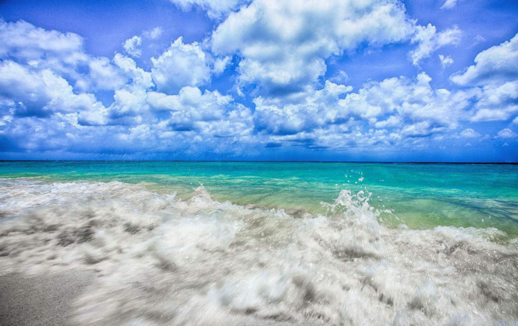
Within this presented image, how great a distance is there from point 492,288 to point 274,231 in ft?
10.9

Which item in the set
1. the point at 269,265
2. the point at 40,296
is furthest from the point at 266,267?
the point at 40,296

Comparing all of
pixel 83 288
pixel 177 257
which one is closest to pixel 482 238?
pixel 177 257

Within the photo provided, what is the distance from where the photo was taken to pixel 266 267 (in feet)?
10.6

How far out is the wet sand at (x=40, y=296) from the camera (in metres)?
2.13

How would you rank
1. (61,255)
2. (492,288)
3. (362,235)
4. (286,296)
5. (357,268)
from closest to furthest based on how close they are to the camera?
(286,296) < (492,288) < (357,268) < (61,255) < (362,235)

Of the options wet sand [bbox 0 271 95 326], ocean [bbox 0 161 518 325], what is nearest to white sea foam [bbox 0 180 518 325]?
ocean [bbox 0 161 518 325]

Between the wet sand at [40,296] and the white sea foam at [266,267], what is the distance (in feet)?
0.56

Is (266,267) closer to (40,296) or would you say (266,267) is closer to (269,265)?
(269,265)

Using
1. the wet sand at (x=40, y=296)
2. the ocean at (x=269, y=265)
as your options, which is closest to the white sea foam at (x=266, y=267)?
the ocean at (x=269, y=265)

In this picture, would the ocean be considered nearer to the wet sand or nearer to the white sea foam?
the white sea foam

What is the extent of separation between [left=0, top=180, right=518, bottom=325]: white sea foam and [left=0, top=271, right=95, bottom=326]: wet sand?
170 mm

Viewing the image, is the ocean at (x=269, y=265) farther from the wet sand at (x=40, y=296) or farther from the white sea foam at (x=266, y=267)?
the wet sand at (x=40, y=296)

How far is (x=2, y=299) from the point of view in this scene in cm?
240

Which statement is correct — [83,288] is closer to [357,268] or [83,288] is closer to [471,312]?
[357,268]
